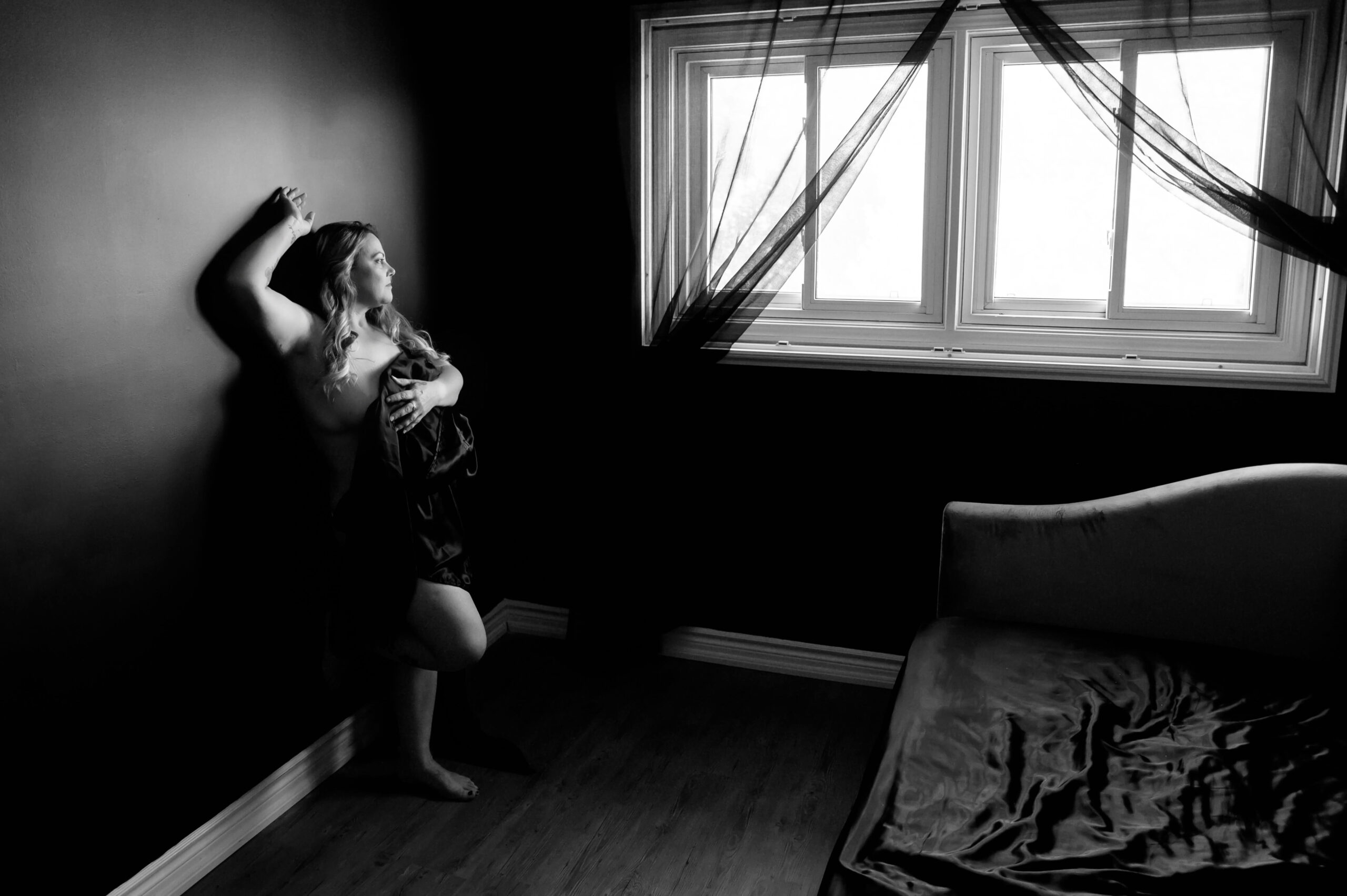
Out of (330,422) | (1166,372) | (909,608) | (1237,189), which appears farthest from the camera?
(909,608)

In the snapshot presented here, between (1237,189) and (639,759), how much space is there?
2.10 metres

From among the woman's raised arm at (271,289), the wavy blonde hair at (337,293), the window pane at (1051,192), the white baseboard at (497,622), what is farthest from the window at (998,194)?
the white baseboard at (497,622)

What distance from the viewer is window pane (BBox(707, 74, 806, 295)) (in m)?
2.88

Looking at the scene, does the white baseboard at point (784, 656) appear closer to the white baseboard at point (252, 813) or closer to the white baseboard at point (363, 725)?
the white baseboard at point (363, 725)

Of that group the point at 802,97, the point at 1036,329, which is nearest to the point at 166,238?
the point at 802,97

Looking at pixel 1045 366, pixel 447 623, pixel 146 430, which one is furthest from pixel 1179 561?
pixel 146 430

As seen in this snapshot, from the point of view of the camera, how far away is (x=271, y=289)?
7.60 ft

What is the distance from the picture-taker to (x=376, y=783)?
2711mm

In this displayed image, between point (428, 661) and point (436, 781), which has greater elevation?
point (428, 661)

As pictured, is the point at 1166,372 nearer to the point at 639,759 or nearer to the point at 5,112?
the point at 639,759

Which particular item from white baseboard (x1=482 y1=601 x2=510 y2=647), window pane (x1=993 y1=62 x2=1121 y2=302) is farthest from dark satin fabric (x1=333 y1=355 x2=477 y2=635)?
window pane (x1=993 y1=62 x2=1121 y2=302)

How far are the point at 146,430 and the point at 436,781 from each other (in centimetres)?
113

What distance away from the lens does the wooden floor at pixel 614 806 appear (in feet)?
7.66

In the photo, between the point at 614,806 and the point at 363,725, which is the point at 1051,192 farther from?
the point at 363,725
